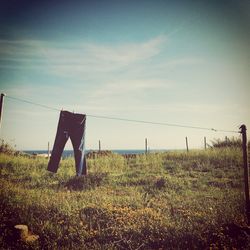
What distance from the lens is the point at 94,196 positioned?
8.53 meters

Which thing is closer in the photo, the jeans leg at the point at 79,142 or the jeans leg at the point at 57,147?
the jeans leg at the point at 57,147

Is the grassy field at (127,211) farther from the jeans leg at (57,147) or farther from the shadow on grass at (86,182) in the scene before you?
the jeans leg at (57,147)

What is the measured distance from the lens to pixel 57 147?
27.6 ft

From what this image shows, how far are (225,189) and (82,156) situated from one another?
17.7 feet

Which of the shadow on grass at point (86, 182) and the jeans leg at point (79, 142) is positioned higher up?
the jeans leg at point (79, 142)

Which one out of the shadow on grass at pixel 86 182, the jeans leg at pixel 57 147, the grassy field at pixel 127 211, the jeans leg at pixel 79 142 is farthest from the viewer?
the shadow on grass at pixel 86 182

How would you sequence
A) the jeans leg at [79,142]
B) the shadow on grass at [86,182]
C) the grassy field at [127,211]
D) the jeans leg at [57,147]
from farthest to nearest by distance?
the shadow on grass at [86,182] → the jeans leg at [79,142] → the jeans leg at [57,147] → the grassy field at [127,211]

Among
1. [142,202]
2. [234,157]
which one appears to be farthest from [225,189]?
[234,157]

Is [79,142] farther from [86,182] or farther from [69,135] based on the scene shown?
[86,182]

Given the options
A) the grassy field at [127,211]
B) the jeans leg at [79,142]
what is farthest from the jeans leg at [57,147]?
the grassy field at [127,211]

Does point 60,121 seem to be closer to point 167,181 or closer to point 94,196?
point 94,196

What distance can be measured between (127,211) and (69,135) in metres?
3.24

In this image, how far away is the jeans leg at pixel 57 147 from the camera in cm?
834

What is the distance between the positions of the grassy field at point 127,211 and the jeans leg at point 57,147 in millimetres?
956
